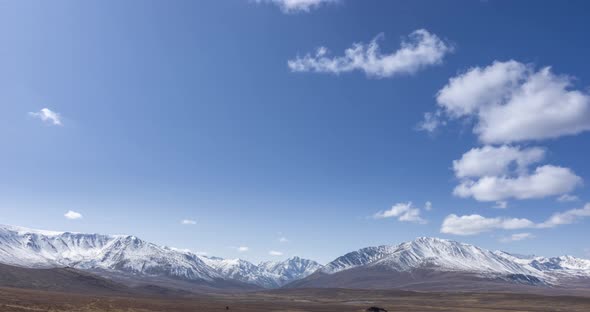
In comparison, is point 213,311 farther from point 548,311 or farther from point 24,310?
point 548,311

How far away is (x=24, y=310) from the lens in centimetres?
8444

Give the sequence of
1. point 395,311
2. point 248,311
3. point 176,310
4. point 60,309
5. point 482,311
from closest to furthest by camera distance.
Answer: point 60,309
point 176,310
point 248,311
point 395,311
point 482,311

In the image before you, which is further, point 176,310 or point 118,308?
point 176,310

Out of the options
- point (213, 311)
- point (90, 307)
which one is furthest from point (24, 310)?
point (213, 311)

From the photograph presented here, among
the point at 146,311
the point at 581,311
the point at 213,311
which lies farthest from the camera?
the point at 581,311

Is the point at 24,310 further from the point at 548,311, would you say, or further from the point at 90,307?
the point at 548,311

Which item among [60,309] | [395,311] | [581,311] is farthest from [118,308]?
[581,311]

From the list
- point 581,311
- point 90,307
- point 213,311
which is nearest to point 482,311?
point 581,311

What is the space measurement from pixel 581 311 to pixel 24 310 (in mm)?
201460

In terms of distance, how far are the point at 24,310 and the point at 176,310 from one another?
4543 centimetres

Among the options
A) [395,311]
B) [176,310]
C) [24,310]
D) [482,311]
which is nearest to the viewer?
[24,310]

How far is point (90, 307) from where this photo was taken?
326ft

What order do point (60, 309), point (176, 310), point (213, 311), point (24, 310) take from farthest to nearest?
1. point (213, 311)
2. point (176, 310)
3. point (60, 309)
4. point (24, 310)

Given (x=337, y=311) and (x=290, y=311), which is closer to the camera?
(x=290, y=311)
